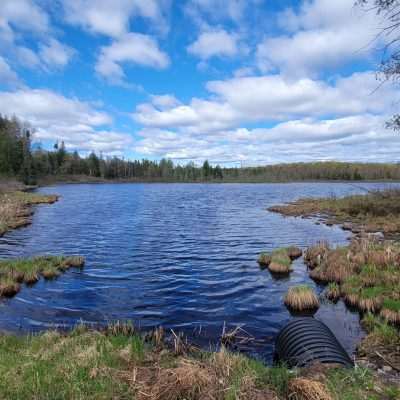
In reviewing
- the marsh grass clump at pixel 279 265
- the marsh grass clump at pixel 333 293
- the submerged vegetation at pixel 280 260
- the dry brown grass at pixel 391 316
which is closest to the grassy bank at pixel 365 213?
the submerged vegetation at pixel 280 260

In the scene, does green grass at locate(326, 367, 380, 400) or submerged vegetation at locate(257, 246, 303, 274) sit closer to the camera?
green grass at locate(326, 367, 380, 400)

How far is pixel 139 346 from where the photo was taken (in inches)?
253

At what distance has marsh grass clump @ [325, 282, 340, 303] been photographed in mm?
10851

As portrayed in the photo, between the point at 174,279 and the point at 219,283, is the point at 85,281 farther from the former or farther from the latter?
the point at 219,283

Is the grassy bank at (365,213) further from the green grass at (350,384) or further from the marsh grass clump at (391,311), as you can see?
the green grass at (350,384)

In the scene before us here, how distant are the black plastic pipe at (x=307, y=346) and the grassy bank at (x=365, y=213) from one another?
700 inches

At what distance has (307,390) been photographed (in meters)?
4.36

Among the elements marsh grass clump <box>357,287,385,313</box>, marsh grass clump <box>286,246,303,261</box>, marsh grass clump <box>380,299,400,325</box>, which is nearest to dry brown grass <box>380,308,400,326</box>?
marsh grass clump <box>380,299,400,325</box>

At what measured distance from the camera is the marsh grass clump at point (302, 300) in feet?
33.6

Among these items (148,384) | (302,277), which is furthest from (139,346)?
(302,277)

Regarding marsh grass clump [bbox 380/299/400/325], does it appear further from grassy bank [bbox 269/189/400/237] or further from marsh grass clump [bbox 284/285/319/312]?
grassy bank [bbox 269/189/400/237]

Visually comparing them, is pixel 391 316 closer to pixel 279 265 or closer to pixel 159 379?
pixel 279 265

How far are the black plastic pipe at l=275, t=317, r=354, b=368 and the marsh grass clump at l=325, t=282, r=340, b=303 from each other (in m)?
3.98

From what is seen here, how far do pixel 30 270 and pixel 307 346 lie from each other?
11875 millimetres
